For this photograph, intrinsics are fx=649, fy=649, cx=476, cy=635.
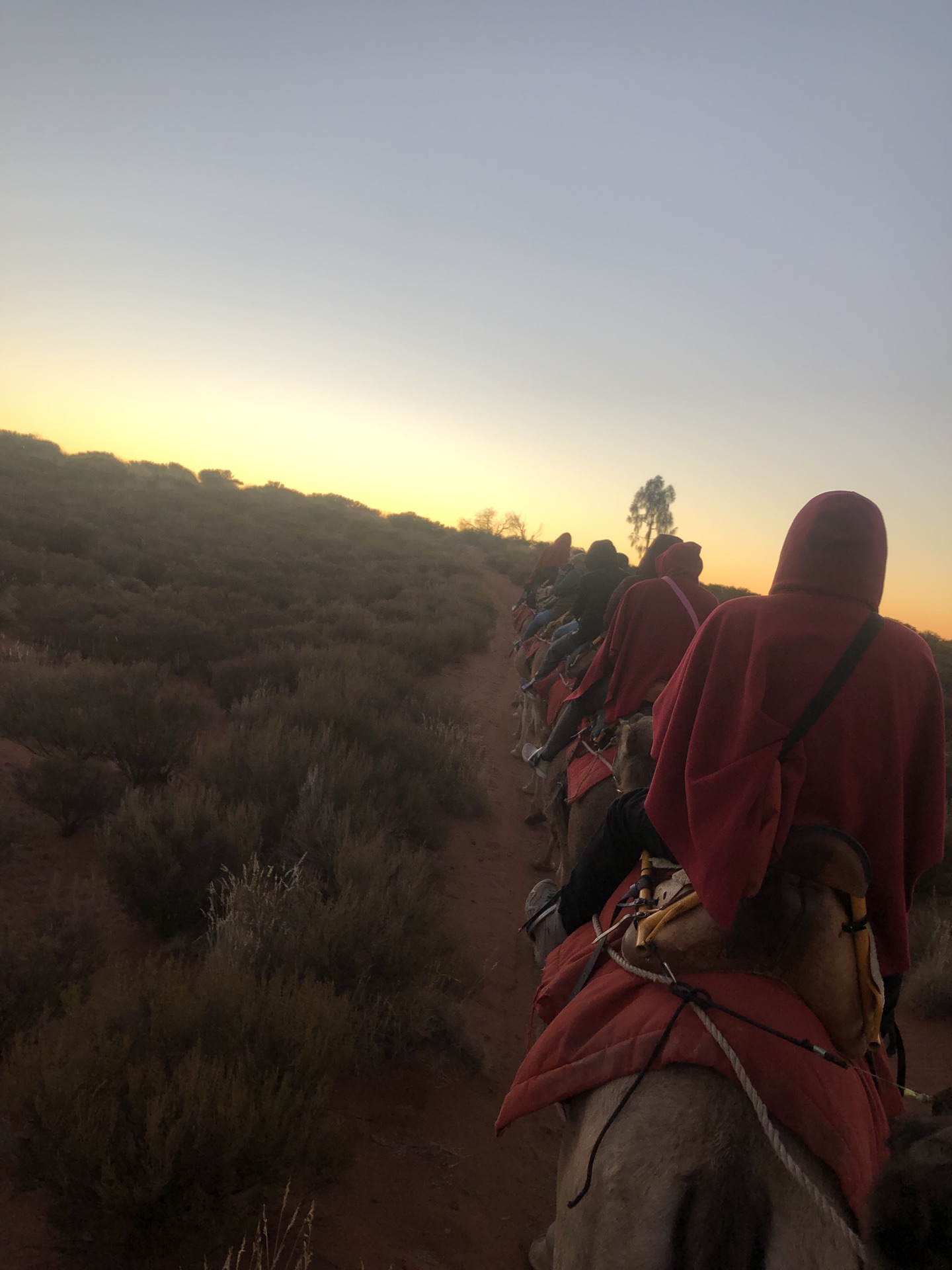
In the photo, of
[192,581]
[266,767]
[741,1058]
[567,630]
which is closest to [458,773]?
[567,630]

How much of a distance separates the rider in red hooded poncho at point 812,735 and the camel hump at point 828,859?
4 cm

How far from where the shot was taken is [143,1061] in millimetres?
2357

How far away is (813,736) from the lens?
181 centimetres

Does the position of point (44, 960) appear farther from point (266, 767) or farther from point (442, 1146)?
point (266, 767)

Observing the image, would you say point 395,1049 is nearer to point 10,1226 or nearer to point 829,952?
point 10,1226

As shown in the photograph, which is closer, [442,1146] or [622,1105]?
[622,1105]

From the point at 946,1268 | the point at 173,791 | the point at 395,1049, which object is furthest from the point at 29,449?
the point at 946,1268

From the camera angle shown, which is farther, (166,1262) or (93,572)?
(93,572)

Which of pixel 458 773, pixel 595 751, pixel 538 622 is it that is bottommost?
pixel 458 773

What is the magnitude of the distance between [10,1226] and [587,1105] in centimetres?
204

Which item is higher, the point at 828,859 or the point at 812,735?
the point at 812,735

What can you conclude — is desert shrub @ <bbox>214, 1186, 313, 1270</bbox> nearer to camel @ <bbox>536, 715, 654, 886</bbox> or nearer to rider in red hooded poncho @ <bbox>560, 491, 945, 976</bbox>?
rider in red hooded poncho @ <bbox>560, 491, 945, 976</bbox>

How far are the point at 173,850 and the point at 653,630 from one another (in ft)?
11.3

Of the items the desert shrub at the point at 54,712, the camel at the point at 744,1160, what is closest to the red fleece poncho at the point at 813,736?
the camel at the point at 744,1160
